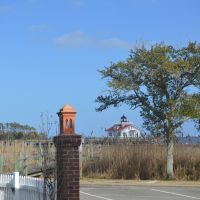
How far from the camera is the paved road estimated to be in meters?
20.5

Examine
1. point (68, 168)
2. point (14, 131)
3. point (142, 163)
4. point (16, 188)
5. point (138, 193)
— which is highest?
point (14, 131)

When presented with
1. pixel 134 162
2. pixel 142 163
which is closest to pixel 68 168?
pixel 142 163

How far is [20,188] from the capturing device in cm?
1218

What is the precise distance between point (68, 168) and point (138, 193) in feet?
39.6

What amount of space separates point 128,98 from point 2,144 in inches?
388

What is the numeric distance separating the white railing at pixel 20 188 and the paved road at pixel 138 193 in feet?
24.0

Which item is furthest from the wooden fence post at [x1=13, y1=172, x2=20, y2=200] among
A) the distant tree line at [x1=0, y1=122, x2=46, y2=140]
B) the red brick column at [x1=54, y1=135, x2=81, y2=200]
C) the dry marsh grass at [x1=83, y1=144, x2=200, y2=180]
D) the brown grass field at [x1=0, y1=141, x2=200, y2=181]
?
the distant tree line at [x1=0, y1=122, x2=46, y2=140]

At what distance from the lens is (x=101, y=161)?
32.1 metres

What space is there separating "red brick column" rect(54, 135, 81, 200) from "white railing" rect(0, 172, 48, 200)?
833mm

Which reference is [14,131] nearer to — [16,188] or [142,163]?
[142,163]

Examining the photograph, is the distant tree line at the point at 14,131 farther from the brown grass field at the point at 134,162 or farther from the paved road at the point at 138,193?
the paved road at the point at 138,193

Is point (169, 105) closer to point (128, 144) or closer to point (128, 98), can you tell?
point (128, 98)

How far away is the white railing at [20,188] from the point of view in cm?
1132

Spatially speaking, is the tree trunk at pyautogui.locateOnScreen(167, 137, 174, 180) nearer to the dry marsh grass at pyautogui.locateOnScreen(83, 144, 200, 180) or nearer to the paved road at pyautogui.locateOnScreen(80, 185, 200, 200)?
the dry marsh grass at pyautogui.locateOnScreen(83, 144, 200, 180)
